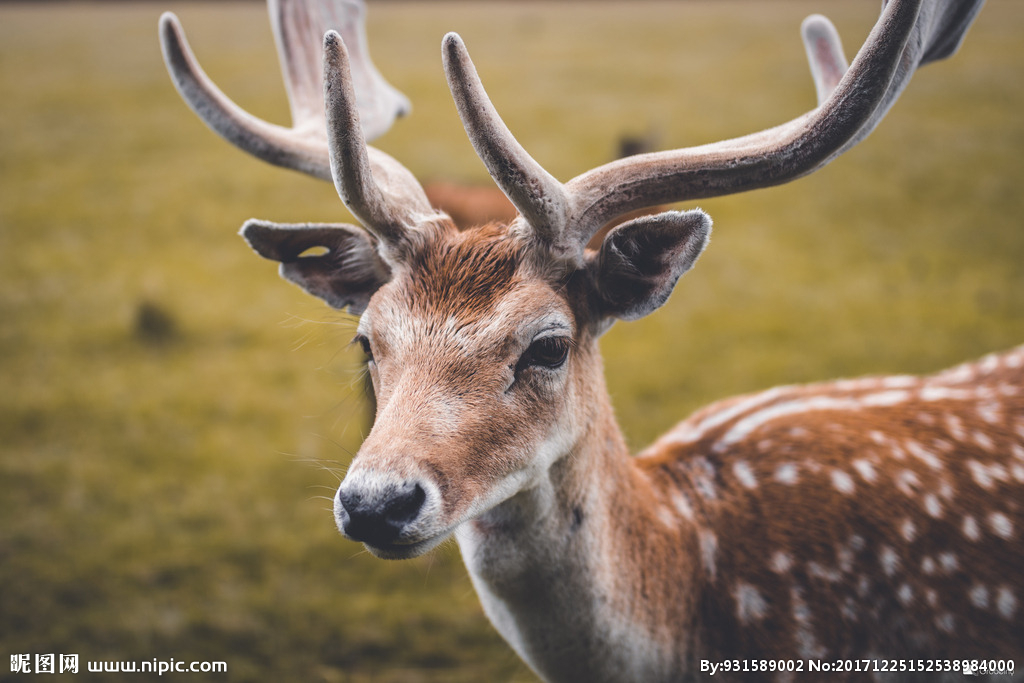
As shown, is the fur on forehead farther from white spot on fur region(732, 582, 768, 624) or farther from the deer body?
white spot on fur region(732, 582, 768, 624)

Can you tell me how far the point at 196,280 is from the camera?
805 cm

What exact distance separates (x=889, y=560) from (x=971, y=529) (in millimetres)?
336

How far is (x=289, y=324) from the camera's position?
628 centimetres

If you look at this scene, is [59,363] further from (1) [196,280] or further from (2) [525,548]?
(2) [525,548]

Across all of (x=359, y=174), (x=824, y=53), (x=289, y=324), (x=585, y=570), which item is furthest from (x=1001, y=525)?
(x=289, y=324)

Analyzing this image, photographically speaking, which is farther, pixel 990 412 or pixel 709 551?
pixel 990 412

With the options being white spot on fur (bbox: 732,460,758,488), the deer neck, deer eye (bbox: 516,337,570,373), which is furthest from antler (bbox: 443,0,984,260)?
white spot on fur (bbox: 732,460,758,488)

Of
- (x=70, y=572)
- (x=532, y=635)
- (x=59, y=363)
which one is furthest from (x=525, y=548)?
(x=59, y=363)

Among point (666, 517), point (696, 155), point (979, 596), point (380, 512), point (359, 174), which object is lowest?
point (979, 596)

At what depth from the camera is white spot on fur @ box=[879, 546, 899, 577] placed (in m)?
2.42

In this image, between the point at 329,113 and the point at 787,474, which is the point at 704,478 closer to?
the point at 787,474

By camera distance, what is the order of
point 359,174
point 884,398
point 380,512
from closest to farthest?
point 380,512 → point 359,174 → point 884,398

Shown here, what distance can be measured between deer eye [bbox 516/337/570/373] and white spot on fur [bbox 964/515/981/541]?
165 cm

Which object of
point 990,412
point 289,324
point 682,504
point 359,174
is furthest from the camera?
point 289,324
